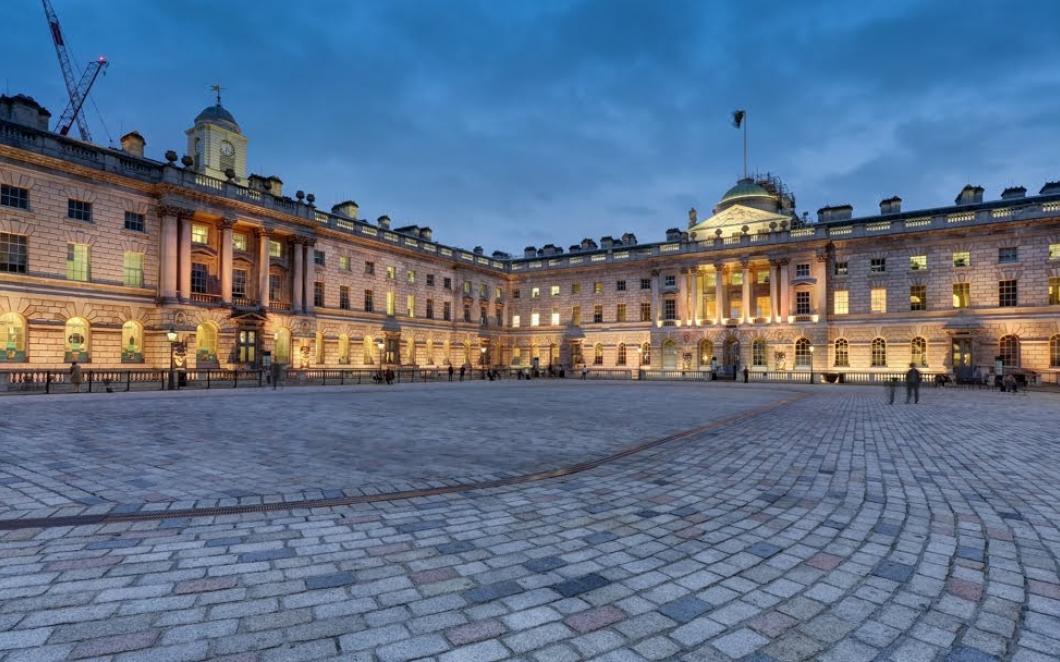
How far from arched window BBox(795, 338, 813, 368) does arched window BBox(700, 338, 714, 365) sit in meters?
7.42

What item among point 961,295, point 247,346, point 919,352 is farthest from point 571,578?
point 961,295

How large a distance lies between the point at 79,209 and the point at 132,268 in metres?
4.14

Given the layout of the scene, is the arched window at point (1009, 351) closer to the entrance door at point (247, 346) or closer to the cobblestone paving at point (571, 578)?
the cobblestone paving at point (571, 578)

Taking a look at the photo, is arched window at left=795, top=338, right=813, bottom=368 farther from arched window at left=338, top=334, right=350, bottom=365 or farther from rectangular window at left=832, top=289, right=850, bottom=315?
arched window at left=338, top=334, right=350, bottom=365

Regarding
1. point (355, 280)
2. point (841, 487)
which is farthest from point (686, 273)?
point (841, 487)

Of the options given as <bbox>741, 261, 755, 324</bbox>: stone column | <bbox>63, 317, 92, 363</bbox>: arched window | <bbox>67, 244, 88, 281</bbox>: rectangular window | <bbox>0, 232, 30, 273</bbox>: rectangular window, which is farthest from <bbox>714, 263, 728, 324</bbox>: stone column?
<bbox>0, 232, 30, 273</bbox>: rectangular window

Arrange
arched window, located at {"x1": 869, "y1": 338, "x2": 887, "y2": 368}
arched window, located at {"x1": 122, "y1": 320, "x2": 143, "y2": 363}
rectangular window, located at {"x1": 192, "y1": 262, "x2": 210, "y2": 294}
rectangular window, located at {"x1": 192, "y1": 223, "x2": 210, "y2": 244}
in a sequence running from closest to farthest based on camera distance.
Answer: arched window, located at {"x1": 122, "y1": 320, "x2": 143, "y2": 363} < rectangular window, located at {"x1": 192, "y1": 262, "x2": 210, "y2": 294} < rectangular window, located at {"x1": 192, "y1": 223, "x2": 210, "y2": 244} < arched window, located at {"x1": 869, "y1": 338, "x2": 887, "y2": 368}

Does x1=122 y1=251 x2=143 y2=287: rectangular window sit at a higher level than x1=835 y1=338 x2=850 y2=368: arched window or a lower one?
higher

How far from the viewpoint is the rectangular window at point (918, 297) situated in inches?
1593

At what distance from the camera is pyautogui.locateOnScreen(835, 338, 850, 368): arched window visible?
1692 inches

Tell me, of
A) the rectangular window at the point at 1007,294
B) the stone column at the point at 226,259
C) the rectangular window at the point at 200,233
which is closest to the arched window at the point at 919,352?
the rectangular window at the point at 1007,294

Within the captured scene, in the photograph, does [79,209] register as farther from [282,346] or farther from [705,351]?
[705,351]

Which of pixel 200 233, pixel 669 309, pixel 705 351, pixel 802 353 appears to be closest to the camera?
pixel 200 233

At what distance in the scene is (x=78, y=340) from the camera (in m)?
29.3
